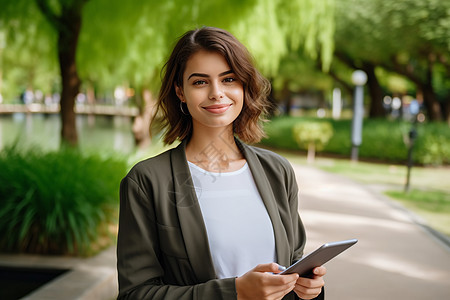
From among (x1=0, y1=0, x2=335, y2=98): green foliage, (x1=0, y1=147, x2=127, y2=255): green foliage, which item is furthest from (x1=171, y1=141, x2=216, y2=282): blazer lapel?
(x1=0, y1=0, x2=335, y2=98): green foliage

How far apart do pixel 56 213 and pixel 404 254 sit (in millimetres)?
3846

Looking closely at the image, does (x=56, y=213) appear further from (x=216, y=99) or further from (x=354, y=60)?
(x=354, y=60)

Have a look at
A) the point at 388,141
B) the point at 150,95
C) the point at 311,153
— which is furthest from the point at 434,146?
the point at 150,95

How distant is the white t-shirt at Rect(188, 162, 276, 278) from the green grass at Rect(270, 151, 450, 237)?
5.75m

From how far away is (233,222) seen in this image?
145 centimetres

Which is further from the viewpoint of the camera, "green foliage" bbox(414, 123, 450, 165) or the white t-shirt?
"green foliage" bbox(414, 123, 450, 165)

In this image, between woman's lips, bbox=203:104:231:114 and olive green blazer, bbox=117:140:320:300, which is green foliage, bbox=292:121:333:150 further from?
olive green blazer, bbox=117:140:320:300

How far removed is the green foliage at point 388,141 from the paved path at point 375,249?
4.58 m

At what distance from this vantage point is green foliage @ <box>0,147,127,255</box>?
4.46 meters

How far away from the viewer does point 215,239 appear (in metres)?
1.42

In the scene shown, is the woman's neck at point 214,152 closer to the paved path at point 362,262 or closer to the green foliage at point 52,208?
the paved path at point 362,262

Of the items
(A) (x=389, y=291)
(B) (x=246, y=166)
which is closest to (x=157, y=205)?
(B) (x=246, y=166)

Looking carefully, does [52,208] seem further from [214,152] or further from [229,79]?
[229,79]

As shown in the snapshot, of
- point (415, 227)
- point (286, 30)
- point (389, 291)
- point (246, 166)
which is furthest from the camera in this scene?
point (286, 30)
